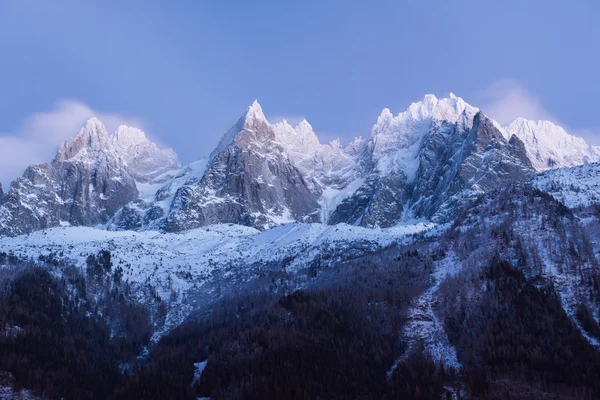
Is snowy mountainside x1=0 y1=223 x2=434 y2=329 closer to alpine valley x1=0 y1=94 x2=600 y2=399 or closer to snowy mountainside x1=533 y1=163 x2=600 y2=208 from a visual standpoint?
alpine valley x1=0 y1=94 x2=600 y2=399

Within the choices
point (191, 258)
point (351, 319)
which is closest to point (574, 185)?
point (351, 319)

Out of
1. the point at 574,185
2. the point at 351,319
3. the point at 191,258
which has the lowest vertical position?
the point at 351,319

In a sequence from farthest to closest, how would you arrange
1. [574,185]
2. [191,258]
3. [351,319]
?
[191,258], [574,185], [351,319]

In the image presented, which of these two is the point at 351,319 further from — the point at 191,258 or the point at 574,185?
the point at 191,258

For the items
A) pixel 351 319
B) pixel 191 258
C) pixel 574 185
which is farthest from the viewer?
pixel 191 258

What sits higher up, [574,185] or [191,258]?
[574,185]

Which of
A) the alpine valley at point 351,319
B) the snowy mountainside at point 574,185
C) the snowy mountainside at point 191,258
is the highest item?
the snowy mountainside at point 574,185

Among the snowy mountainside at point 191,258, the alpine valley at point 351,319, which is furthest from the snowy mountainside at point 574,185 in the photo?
the snowy mountainside at point 191,258

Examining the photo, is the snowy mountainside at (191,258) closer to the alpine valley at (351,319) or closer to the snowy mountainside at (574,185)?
the alpine valley at (351,319)

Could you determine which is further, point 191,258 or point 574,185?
point 191,258

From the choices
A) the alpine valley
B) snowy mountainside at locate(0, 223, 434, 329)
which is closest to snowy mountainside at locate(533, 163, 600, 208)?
the alpine valley
